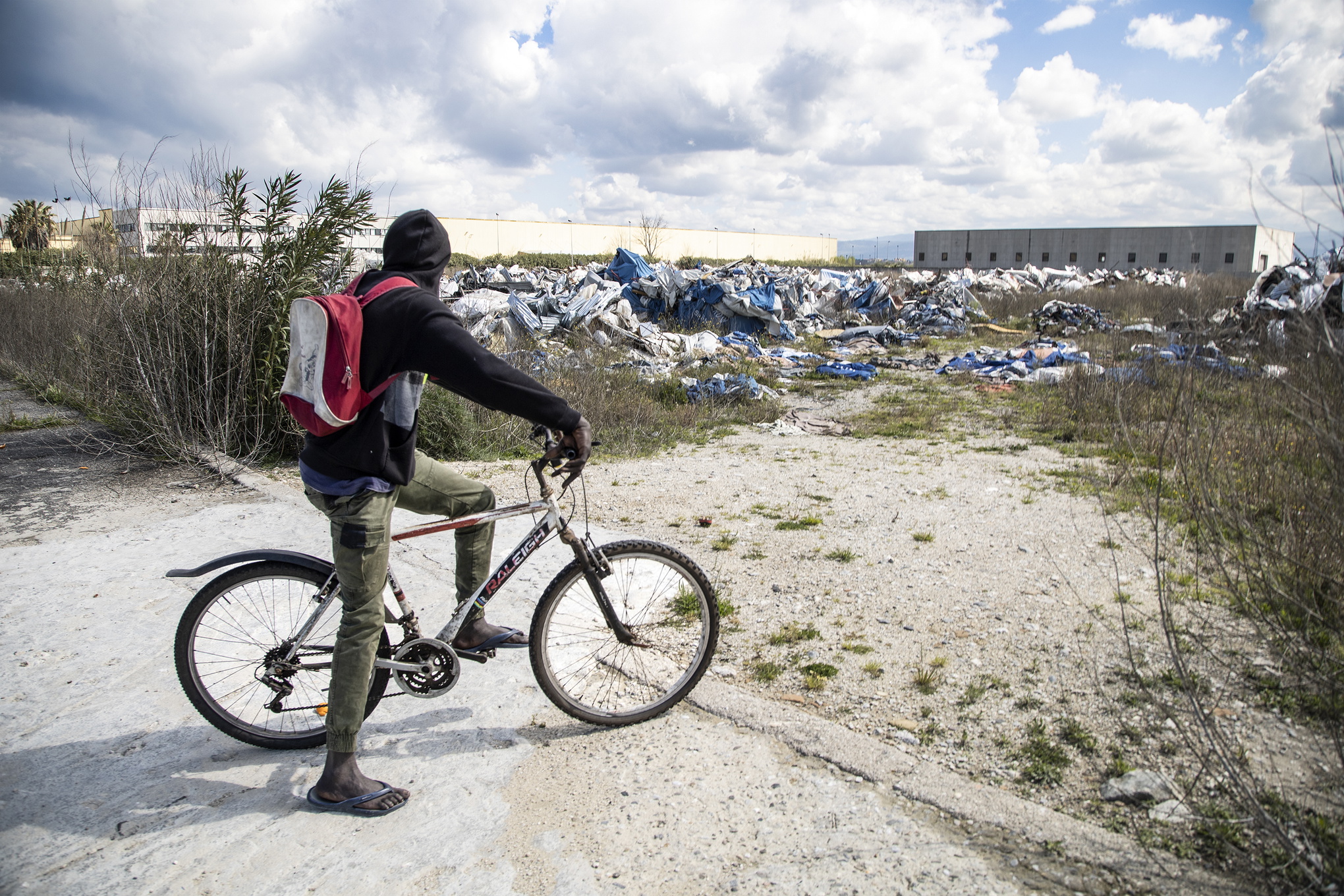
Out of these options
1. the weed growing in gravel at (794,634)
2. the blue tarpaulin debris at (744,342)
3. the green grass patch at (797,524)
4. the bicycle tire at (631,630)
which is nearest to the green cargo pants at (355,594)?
the bicycle tire at (631,630)

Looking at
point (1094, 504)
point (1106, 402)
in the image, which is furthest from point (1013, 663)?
point (1106, 402)

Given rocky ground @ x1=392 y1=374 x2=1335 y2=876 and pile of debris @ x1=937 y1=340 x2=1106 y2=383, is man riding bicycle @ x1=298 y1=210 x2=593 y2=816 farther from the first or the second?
pile of debris @ x1=937 y1=340 x2=1106 y2=383

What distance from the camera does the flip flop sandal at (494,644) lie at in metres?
3.18

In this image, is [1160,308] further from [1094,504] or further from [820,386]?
[1094,504]

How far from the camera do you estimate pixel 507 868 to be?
7.98 feet

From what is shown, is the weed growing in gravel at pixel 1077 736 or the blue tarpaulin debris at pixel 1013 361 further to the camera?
the blue tarpaulin debris at pixel 1013 361

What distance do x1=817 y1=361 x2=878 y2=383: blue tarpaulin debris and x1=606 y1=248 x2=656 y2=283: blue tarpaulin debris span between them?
8.25 meters

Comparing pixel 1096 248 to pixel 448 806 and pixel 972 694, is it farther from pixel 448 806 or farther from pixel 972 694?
pixel 448 806

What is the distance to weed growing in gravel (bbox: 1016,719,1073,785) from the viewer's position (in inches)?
112

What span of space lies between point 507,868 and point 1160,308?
21.9 m

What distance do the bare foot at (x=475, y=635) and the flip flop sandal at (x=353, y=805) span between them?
0.62 meters

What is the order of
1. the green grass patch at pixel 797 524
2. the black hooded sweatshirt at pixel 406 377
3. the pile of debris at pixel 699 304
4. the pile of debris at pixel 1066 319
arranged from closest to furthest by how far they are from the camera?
the black hooded sweatshirt at pixel 406 377, the green grass patch at pixel 797 524, the pile of debris at pixel 699 304, the pile of debris at pixel 1066 319

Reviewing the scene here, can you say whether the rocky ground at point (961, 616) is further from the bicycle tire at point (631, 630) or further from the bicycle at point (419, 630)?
the bicycle at point (419, 630)

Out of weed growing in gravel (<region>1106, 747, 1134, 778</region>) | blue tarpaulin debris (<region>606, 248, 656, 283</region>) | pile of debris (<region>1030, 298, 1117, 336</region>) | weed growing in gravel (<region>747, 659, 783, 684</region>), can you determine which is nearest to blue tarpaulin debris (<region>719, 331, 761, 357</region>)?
blue tarpaulin debris (<region>606, 248, 656, 283</region>)
